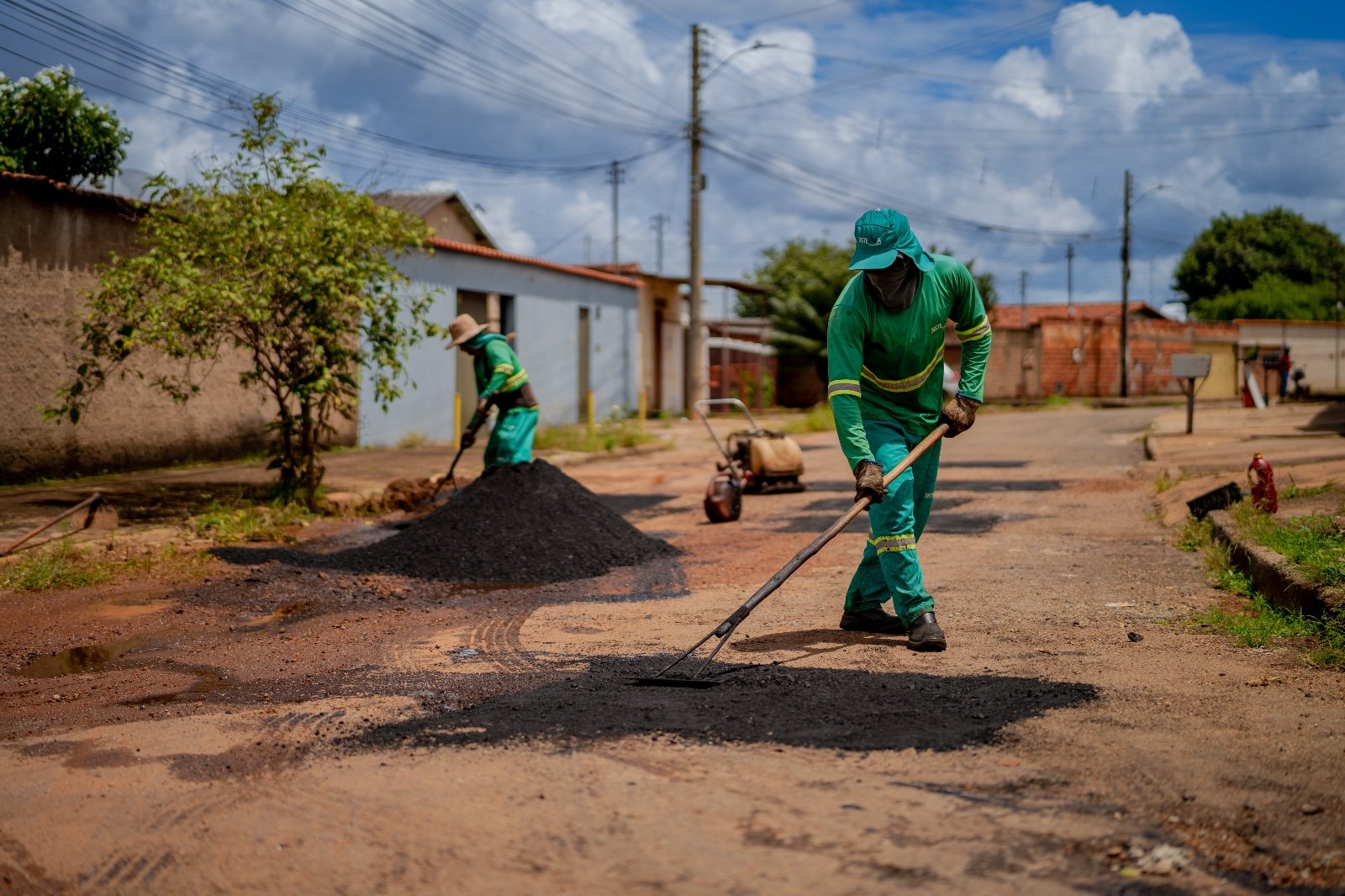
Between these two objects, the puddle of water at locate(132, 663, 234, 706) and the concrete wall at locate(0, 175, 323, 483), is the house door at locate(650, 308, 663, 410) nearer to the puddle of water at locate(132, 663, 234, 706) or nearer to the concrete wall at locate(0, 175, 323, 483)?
the concrete wall at locate(0, 175, 323, 483)

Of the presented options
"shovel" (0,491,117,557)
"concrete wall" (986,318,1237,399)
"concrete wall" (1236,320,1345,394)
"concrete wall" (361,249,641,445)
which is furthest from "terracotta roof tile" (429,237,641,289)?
"concrete wall" (1236,320,1345,394)

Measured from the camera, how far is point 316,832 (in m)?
3.13

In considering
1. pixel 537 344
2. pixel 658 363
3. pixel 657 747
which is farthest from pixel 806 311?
pixel 657 747

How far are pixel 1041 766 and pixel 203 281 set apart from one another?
8263 mm

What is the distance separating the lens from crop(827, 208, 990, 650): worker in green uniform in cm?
524

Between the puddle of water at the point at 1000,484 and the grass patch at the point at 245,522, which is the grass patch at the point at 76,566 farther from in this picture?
the puddle of water at the point at 1000,484

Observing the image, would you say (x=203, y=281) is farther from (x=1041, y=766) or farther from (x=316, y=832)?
(x=1041, y=766)

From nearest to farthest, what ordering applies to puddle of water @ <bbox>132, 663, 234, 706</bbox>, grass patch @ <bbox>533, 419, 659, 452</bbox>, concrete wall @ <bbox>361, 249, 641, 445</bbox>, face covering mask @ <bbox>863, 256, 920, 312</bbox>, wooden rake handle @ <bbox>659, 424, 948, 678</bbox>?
puddle of water @ <bbox>132, 663, 234, 706</bbox>, wooden rake handle @ <bbox>659, 424, 948, 678</bbox>, face covering mask @ <bbox>863, 256, 920, 312</bbox>, grass patch @ <bbox>533, 419, 659, 452</bbox>, concrete wall @ <bbox>361, 249, 641, 445</bbox>

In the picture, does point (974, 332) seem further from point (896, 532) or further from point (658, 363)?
point (658, 363)

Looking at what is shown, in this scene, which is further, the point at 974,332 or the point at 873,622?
the point at 974,332

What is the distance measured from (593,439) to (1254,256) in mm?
49291

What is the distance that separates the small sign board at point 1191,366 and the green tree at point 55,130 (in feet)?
48.0

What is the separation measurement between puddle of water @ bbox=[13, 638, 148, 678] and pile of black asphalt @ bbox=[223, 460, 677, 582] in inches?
85.9

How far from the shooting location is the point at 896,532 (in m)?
5.29
